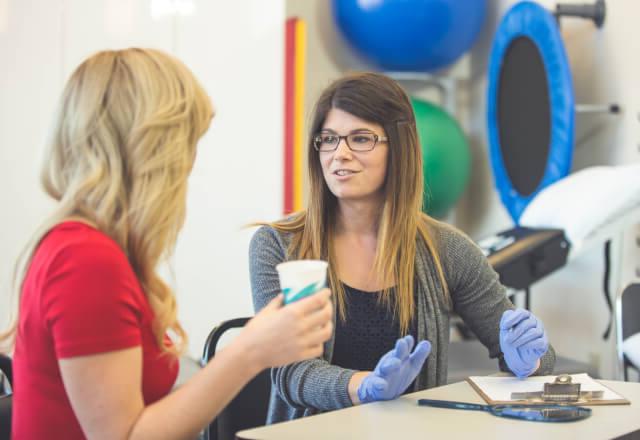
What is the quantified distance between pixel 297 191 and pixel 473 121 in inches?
47.7

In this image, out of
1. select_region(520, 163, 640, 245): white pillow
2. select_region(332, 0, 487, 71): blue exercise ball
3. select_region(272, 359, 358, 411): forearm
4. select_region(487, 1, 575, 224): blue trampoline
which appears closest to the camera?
select_region(272, 359, 358, 411): forearm

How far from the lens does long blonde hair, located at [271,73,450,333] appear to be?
167cm

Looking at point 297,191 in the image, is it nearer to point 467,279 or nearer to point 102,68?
point 467,279

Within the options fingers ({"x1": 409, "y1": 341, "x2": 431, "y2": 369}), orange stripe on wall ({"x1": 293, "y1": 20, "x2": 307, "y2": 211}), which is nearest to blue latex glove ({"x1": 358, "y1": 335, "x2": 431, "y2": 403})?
fingers ({"x1": 409, "y1": 341, "x2": 431, "y2": 369})

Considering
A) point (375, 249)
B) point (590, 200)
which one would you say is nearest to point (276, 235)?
point (375, 249)

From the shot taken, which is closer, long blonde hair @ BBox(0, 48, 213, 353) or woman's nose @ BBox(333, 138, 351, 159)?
long blonde hair @ BBox(0, 48, 213, 353)

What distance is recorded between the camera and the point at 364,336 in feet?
5.32

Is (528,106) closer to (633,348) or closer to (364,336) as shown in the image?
(633,348)

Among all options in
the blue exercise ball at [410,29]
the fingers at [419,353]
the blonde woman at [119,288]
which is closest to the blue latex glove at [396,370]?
the fingers at [419,353]

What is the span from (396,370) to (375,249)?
1.64 feet

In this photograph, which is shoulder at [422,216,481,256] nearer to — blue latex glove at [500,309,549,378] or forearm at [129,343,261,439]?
blue latex glove at [500,309,549,378]

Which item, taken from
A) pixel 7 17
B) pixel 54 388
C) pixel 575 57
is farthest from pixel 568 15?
pixel 54 388

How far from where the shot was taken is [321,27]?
3.96 meters

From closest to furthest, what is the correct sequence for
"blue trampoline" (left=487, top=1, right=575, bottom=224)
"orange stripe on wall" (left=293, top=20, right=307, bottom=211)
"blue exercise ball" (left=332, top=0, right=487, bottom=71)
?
"blue trampoline" (left=487, top=1, right=575, bottom=224)
"orange stripe on wall" (left=293, top=20, right=307, bottom=211)
"blue exercise ball" (left=332, top=0, right=487, bottom=71)
